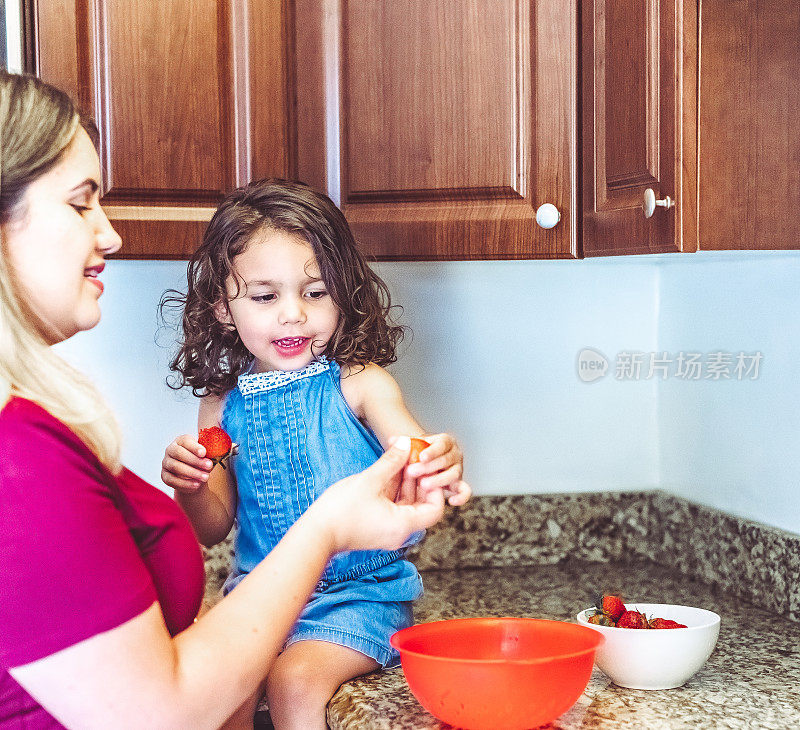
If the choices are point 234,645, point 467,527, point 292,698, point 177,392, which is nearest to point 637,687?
point 292,698

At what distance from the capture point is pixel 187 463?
1263 millimetres

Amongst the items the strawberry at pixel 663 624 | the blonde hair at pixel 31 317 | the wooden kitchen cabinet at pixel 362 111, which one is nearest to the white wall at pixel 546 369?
the wooden kitchen cabinet at pixel 362 111

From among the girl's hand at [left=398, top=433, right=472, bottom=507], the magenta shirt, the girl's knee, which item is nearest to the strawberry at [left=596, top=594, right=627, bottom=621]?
the girl's hand at [left=398, top=433, right=472, bottom=507]

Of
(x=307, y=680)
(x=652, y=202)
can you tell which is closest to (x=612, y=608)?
(x=307, y=680)

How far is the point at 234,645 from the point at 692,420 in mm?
1187

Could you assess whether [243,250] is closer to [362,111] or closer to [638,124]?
[362,111]

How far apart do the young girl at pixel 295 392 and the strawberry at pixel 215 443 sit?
0.02 metres

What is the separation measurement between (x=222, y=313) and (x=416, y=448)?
51 cm

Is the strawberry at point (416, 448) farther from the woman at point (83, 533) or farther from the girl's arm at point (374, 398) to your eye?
the girl's arm at point (374, 398)

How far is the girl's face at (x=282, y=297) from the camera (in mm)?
1314

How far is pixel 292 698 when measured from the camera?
1146 mm

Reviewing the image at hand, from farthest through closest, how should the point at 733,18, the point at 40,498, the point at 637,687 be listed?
the point at 637,687 < the point at 733,18 < the point at 40,498

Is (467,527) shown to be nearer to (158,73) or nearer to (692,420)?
(692,420)

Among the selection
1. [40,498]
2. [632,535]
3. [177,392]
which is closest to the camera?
[40,498]
